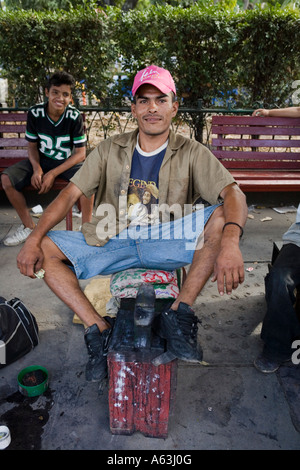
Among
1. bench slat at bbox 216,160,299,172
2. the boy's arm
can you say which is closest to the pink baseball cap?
the boy's arm

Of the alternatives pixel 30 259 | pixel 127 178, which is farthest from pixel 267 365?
pixel 30 259

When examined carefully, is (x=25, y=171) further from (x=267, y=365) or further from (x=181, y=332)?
(x=267, y=365)

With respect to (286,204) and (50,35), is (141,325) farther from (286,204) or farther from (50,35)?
(50,35)

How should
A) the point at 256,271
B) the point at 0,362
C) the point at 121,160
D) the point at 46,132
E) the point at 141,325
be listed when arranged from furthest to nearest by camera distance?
the point at 46,132 < the point at 256,271 < the point at 121,160 < the point at 0,362 < the point at 141,325

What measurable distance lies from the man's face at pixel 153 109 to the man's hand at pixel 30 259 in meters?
1.12

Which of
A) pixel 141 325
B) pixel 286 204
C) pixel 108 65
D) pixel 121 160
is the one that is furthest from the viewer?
pixel 108 65

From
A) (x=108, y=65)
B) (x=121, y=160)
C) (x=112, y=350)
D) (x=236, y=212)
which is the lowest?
(x=112, y=350)

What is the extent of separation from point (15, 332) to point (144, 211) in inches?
49.0

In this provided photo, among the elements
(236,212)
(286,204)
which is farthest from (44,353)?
(286,204)

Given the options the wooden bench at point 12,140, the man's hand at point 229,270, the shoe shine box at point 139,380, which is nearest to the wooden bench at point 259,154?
the wooden bench at point 12,140

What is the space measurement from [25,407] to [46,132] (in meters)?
3.21

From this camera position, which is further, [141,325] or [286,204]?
[286,204]

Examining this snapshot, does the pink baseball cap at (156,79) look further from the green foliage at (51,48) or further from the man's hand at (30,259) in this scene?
the green foliage at (51,48)

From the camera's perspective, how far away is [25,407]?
2.37 meters
